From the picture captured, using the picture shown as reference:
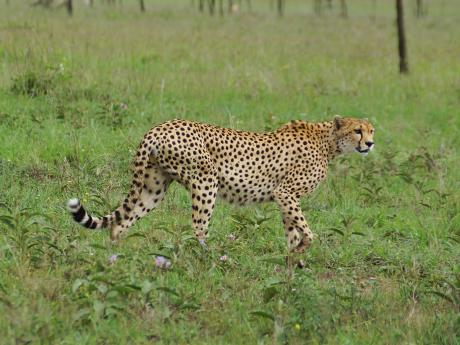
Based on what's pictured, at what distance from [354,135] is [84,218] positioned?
2.27 metres

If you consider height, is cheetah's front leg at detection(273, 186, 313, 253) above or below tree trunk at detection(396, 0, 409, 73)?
below

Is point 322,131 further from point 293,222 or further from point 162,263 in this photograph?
point 162,263

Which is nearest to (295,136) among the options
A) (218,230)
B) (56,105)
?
(218,230)

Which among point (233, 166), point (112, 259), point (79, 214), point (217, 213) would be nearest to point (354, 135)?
point (233, 166)

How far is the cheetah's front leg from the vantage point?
233 inches

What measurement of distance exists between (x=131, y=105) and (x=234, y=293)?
5.35 m

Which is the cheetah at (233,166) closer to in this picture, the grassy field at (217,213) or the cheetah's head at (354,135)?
the cheetah's head at (354,135)

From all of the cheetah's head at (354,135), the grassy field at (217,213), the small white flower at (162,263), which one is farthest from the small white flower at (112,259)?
the cheetah's head at (354,135)

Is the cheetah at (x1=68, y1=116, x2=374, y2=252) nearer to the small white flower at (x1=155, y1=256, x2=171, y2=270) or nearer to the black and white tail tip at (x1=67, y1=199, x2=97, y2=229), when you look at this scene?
the black and white tail tip at (x1=67, y1=199, x2=97, y2=229)

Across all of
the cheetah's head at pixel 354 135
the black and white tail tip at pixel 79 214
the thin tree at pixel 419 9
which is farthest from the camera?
the thin tree at pixel 419 9

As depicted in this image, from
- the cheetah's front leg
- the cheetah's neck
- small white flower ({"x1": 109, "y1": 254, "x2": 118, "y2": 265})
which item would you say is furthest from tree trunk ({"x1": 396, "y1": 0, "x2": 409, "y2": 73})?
small white flower ({"x1": 109, "y1": 254, "x2": 118, "y2": 265})

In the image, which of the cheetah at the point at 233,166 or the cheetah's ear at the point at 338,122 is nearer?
the cheetah at the point at 233,166

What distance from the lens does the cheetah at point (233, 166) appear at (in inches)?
223

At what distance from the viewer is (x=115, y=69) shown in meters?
12.0
